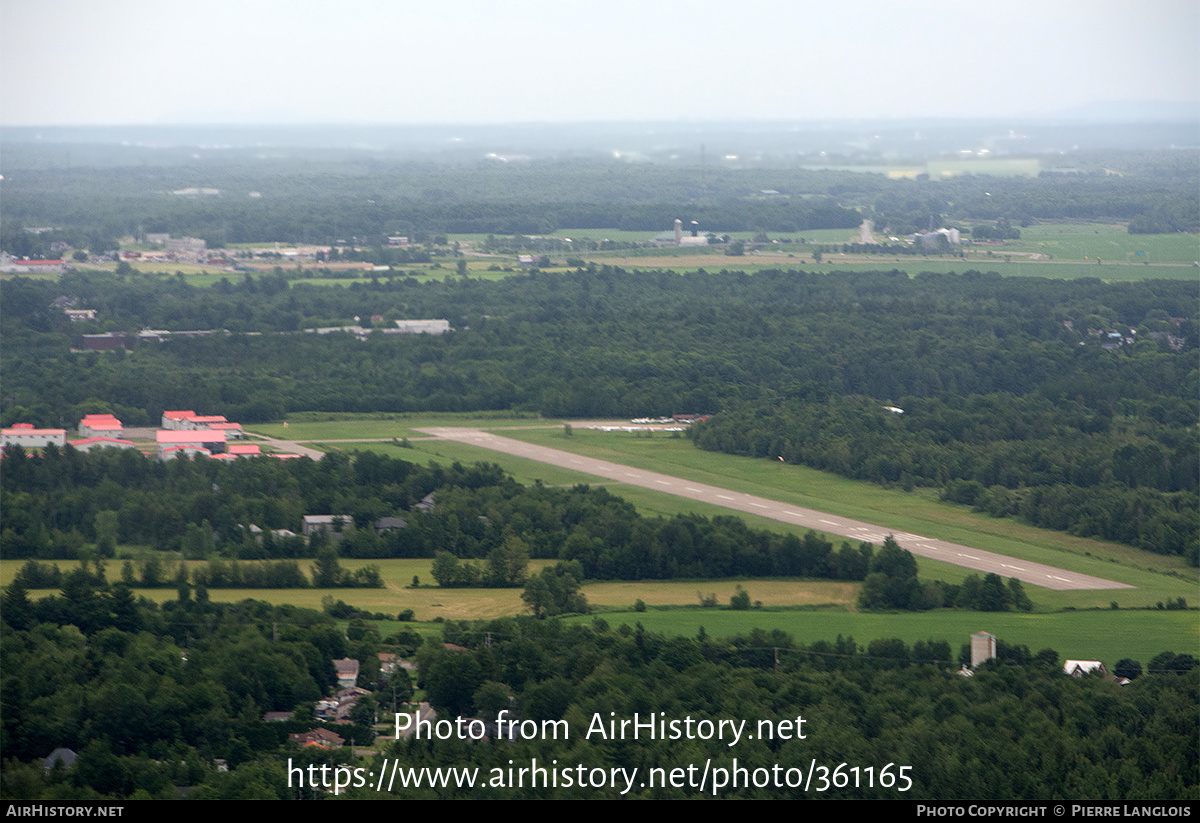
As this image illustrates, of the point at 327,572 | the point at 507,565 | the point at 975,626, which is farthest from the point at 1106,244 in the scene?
the point at 327,572

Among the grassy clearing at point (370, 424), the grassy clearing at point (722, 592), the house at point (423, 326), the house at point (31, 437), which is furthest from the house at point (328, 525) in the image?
the house at point (423, 326)

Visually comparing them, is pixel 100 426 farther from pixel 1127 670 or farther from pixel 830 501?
pixel 1127 670

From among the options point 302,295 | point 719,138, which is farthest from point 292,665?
point 719,138

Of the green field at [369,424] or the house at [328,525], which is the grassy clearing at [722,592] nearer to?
the house at [328,525]

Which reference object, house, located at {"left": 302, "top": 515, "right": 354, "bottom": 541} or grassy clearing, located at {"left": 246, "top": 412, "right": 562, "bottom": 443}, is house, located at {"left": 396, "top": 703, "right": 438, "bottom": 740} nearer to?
house, located at {"left": 302, "top": 515, "right": 354, "bottom": 541}

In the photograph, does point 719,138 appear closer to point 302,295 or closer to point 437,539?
point 302,295
